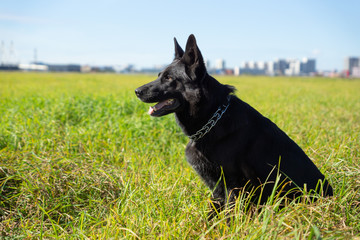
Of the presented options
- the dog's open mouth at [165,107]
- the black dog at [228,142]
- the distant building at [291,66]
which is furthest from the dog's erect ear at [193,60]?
the distant building at [291,66]

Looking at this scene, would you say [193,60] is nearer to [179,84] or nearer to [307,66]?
[179,84]

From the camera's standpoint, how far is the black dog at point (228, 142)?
2387 millimetres

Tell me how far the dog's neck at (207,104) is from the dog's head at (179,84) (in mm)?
60

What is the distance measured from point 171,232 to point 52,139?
9.04ft

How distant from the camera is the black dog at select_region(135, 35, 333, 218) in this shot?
2.39m

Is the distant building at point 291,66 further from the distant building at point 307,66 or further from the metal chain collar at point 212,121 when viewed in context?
the metal chain collar at point 212,121

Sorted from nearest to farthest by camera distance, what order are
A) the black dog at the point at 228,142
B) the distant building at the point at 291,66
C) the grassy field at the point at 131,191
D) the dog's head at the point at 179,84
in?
the grassy field at the point at 131,191, the black dog at the point at 228,142, the dog's head at the point at 179,84, the distant building at the point at 291,66

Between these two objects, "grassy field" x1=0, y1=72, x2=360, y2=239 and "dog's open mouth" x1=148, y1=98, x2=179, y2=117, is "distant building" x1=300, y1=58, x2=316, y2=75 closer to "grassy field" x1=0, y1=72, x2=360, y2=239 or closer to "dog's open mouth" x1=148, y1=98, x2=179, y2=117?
"grassy field" x1=0, y1=72, x2=360, y2=239

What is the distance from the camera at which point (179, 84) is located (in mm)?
2635

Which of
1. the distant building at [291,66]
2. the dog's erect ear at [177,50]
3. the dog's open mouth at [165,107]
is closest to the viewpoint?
the dog's open mouth at [165,107]

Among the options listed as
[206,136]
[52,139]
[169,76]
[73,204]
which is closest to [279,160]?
[206,136]

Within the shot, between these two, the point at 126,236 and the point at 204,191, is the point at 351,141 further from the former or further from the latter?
the point at 126,236

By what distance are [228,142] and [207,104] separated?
0.39m

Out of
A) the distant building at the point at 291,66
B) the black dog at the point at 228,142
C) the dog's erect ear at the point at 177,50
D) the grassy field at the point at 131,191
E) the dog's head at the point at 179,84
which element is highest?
the distant building at the point at 291,66
